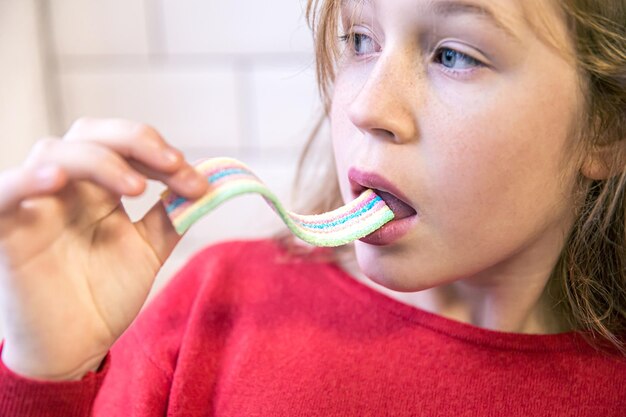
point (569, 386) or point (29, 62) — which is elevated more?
point (29, 62)

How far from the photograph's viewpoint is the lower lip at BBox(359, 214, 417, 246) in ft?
2.08

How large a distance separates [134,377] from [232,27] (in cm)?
62

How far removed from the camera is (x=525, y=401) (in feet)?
2.22

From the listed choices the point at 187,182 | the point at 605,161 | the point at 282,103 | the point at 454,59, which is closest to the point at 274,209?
the point at 187,182

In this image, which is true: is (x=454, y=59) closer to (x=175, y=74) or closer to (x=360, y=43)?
(x=360, y=43)

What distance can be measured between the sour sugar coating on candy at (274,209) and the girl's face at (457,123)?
21 mm

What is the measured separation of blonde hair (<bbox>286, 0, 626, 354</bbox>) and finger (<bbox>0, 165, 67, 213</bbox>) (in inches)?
12.0

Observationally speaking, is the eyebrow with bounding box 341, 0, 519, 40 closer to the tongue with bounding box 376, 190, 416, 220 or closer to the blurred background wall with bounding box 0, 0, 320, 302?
the tongue with bounding box 376, 190, 416, 220

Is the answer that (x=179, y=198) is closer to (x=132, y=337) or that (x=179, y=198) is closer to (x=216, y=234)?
(x=132, y=337)

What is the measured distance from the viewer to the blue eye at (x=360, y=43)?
65 centimetres

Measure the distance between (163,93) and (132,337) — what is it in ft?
1.72

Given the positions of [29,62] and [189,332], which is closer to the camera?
[189,332]

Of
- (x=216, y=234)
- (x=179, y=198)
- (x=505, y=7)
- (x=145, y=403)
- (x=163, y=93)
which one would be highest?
(x=505, y=7)

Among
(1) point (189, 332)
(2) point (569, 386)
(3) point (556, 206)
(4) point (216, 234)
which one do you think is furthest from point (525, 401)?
(4) point (216, 234)
